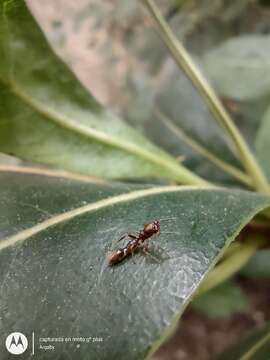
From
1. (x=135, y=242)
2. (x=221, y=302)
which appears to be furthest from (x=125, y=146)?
(x=221, y=302)

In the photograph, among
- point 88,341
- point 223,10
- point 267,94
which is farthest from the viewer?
point 223,10

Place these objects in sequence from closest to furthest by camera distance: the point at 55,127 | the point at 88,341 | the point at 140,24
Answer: the point at 88,341
the point at 55,127
the point at 140,24

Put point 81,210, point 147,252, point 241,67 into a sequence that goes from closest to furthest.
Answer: point 147,252 < point 81,210 < point 241,67

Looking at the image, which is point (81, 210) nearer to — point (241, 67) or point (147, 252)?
point (147, 252)

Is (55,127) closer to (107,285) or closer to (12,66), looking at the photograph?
(12,66)

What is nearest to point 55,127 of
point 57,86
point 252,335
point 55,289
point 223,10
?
point 57,86
